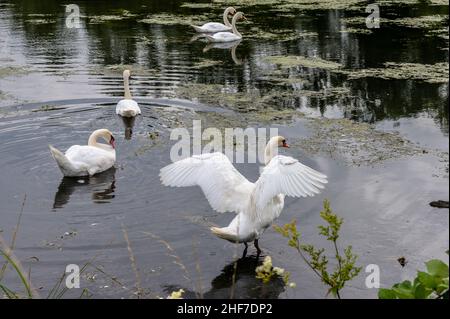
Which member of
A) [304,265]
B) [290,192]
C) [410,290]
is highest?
[410,290]

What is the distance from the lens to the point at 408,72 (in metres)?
12.6

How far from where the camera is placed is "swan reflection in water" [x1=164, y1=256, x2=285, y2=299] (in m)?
5.46

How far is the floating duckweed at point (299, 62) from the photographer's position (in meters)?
13.4

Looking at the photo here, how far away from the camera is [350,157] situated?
336 inches

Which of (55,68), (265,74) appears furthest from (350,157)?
(55,68)

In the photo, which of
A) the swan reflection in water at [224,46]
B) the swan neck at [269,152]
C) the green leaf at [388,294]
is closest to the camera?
the green leaf at [388,294]

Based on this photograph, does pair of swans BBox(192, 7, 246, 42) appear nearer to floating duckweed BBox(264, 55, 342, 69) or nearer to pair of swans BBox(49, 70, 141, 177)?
floating duckweed BBox(264, 55, 342, 69)

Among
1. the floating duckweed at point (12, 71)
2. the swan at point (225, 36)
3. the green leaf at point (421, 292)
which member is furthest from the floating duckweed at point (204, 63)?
the green leaf at point (421, 292)

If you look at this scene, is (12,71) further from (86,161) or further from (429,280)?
(429,280)

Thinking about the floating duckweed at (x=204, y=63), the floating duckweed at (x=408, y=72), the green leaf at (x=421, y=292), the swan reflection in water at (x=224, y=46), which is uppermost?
the green leaf at (x=421, y=292)

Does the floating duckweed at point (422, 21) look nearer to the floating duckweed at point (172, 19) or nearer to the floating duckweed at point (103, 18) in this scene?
the floating duckweed at point (172, 19)

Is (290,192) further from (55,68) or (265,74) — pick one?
(55,68)

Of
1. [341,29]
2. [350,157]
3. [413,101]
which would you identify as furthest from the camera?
[341,29]

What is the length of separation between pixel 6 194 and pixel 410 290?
232 inches
